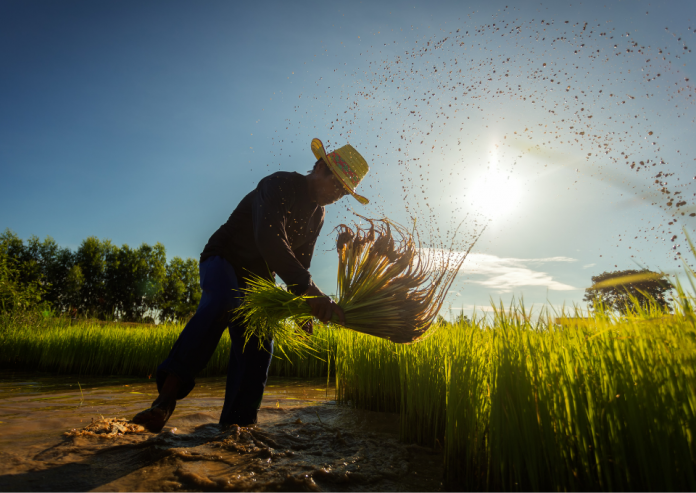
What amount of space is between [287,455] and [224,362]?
19.9ft

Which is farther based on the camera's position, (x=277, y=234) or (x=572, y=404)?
(x=277, y=234)

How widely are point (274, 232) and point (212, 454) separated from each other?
1.36 m

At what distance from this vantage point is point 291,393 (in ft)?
16.5

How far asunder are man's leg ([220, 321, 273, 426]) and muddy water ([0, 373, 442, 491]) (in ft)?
0.50

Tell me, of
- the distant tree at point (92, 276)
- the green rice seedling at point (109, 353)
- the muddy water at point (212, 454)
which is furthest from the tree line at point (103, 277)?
the muddy water at point (212, 454)

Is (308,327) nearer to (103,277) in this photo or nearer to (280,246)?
(280,246)

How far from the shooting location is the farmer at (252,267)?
2297 millimetres

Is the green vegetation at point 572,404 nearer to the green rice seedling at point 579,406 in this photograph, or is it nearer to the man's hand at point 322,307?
the green rice seedling at point 579,406

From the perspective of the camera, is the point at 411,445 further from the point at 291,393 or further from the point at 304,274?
the point at 291,393

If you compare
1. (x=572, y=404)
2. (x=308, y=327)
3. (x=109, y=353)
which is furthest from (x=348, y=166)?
(x=109, y=353)

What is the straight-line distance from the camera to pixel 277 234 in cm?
239

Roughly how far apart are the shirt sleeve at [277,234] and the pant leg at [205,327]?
1.40 feet

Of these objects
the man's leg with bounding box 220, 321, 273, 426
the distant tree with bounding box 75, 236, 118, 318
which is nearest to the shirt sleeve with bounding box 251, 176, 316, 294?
the man's leg with bounding box 220, 321, 273, 426

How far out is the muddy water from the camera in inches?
70.4
